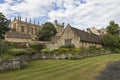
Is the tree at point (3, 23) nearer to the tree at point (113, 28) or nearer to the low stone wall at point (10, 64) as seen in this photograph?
the tree at point (113, 28)

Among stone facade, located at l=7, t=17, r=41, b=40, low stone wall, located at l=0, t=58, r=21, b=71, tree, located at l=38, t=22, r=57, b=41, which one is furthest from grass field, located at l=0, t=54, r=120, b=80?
stone facade, located at l=7, t=17, r=41, b=40

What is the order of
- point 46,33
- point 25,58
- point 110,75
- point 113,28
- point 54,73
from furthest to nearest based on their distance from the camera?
point 46,33, point 113,28, point 25,58, point 54,73, point 110,75

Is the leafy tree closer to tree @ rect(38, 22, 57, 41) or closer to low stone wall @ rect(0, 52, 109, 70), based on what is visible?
low stone wall @ rect(0, 52, 109, 70)

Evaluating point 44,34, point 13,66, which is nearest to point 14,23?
point 44,34

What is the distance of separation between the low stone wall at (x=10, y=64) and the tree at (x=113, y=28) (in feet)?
176

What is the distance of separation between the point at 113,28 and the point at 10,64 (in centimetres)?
5482

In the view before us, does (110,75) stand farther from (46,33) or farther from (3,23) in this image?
(46,33)

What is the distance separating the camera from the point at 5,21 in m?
59.8

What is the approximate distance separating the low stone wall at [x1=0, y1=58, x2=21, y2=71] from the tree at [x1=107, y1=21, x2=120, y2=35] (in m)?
53.6

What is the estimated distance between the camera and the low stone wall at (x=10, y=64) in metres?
15.8

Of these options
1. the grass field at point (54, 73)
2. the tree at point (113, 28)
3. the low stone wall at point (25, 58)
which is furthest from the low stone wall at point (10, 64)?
the tree at point (113, 28)

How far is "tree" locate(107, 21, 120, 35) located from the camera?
6512cm


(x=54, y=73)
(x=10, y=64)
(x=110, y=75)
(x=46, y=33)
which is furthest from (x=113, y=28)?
(x=110, y=75)

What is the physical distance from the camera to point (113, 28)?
65062mm
